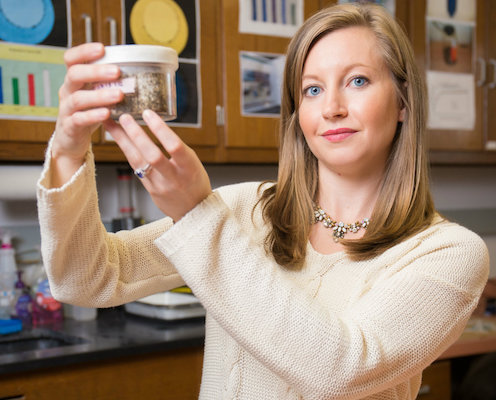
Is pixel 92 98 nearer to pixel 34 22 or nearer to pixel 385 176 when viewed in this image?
pixel 385 176

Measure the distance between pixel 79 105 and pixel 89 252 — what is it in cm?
24

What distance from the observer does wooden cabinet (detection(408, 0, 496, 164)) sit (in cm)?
269

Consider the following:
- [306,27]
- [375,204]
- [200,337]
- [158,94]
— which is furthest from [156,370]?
[158,94]

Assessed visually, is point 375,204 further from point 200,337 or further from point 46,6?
point 46,6

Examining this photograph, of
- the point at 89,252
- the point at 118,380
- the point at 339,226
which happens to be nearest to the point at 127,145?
the point at 89,252

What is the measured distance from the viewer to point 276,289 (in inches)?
29.5

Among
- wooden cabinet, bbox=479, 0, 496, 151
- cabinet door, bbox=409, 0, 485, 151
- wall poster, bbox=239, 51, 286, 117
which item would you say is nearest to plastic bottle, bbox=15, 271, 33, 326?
wall poster, bbox=239, 51, 286, 117

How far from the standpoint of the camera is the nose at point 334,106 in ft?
3.35

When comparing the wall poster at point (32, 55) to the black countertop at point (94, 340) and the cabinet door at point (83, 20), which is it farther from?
the black countertop at point (94, 340)

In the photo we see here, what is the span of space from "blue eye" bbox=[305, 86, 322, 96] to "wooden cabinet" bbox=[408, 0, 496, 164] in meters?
1.67

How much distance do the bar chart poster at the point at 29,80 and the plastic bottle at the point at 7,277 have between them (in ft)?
1.59

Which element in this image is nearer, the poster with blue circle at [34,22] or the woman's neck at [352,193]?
the woman's neck at [352,193]

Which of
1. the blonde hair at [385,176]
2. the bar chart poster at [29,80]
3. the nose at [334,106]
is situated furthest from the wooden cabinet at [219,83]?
the nose at [334,106]

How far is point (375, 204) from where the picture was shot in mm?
1142
